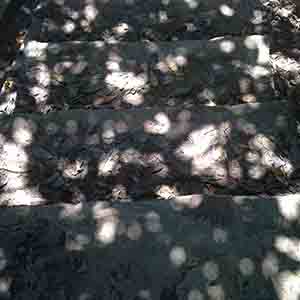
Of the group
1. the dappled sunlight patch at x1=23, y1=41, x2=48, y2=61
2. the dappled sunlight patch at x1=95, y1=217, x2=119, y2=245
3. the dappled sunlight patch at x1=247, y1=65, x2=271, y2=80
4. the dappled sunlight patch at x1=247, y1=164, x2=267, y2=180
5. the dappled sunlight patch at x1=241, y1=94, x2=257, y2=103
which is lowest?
the dappled sunlight patch at x1=247, y1=164, x2=267, y2=180

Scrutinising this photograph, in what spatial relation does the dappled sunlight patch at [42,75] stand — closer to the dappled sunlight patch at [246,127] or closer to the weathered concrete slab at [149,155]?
the weathered concrete slab at [149,155]

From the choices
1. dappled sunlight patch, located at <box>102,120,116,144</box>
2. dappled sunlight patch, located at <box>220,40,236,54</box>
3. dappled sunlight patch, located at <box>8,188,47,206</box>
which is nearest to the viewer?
dappled sunlight patch, located at <box>8,188,47,206</box>

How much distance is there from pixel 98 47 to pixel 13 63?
3.04ft

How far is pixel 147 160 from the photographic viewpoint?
8.61 feet

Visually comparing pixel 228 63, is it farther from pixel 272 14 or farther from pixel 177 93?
pixel 272 14

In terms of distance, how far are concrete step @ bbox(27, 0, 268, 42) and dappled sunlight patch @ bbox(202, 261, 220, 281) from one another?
2.33 m

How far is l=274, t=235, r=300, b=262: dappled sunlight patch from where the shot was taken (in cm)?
207

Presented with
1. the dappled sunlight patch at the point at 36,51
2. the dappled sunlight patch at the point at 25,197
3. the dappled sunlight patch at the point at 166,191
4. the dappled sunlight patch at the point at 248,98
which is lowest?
the dappled sunlight patch at the point at 166,191

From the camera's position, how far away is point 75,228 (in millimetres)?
2178

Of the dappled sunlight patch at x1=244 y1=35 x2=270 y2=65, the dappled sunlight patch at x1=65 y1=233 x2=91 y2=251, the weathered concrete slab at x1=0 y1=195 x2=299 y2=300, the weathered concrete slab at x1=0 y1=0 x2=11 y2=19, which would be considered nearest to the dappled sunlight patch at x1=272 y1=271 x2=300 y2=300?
the weathered concrete slab at x1=0 y1=195 x2=299 y2=300

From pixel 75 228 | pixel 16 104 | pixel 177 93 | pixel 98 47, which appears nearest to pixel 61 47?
pixel 98 47

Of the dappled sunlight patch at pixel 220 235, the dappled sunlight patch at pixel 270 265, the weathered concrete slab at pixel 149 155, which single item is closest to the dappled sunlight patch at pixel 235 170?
the weathered concrete slab at pixel 149 155

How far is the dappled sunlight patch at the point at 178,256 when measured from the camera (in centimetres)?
206

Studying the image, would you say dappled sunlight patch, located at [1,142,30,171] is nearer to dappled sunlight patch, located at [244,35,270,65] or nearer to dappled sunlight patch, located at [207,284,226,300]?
dappled sunlight patch, located at [207,284,226,300]
